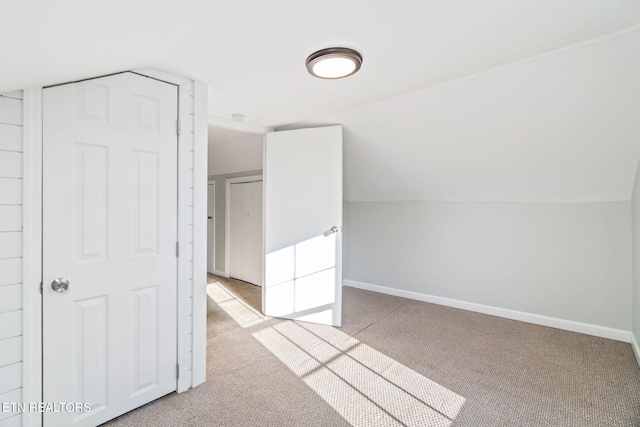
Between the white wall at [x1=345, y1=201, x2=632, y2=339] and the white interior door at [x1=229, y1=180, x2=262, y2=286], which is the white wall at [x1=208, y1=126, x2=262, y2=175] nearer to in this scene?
the white interior door at [x1=229, y1=180, x2=262, y2=286]

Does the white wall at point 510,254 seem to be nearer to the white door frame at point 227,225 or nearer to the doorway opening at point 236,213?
the doorway opening at point 236,213

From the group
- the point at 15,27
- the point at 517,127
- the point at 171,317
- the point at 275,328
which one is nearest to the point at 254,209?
the point at 275,328

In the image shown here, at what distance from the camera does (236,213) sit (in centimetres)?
483

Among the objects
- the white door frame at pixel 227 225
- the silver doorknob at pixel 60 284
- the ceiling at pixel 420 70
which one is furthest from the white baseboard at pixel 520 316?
the silver doorknob at pixel 60 284

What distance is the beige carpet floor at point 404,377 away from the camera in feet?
5.72

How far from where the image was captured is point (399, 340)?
272cm

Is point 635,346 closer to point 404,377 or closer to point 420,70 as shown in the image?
point 404,377

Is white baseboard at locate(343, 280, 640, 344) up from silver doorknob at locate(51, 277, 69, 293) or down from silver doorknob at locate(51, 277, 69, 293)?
down

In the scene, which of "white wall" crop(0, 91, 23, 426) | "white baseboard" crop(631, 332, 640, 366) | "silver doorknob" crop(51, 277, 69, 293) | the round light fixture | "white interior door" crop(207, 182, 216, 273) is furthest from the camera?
"white interior door" crop(207, 182, 216, 273)

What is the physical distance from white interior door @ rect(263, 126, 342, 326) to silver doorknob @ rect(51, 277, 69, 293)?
185cm

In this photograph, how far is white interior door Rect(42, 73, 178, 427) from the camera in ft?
4.98

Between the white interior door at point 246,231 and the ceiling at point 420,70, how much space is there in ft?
5.36

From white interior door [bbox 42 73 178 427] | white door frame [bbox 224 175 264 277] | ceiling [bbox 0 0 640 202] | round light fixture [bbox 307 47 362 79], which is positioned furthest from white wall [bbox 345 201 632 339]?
white interior door [bbox 42 73 178 427]

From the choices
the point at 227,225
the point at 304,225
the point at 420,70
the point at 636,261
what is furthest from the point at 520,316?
the point at 227,225
